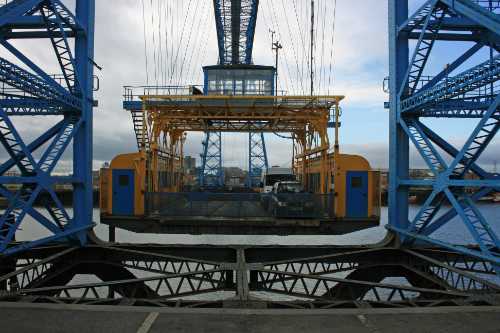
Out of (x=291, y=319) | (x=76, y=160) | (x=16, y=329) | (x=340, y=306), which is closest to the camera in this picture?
(x=16, y=329)

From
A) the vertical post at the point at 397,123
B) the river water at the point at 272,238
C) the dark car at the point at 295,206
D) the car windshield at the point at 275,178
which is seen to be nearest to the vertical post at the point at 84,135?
the dark car at the point at 295,206

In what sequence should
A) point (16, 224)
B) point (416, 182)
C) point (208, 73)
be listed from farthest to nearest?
point (208, 73) → point (416, 182) → point (16, 224)

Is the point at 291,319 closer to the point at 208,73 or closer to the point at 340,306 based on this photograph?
the point at 340,306

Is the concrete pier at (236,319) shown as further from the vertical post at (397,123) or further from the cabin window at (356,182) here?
the cabin window at (356,182)

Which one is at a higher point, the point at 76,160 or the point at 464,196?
the point at 76,160

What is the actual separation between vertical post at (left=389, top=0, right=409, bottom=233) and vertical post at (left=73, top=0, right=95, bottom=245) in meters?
11.7

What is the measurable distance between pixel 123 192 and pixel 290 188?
29.7 ft

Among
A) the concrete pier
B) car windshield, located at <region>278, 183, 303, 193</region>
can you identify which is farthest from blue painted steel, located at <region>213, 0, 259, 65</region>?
the concrete pier

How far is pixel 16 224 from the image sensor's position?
472 inches

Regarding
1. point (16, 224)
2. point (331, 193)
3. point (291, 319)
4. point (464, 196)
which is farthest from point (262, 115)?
point (291, 319)

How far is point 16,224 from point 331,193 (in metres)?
12.1

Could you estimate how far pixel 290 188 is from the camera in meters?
22.6

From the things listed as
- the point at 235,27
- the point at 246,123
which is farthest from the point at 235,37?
the point at 246,123

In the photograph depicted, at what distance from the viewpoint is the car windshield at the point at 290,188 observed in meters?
22.1
